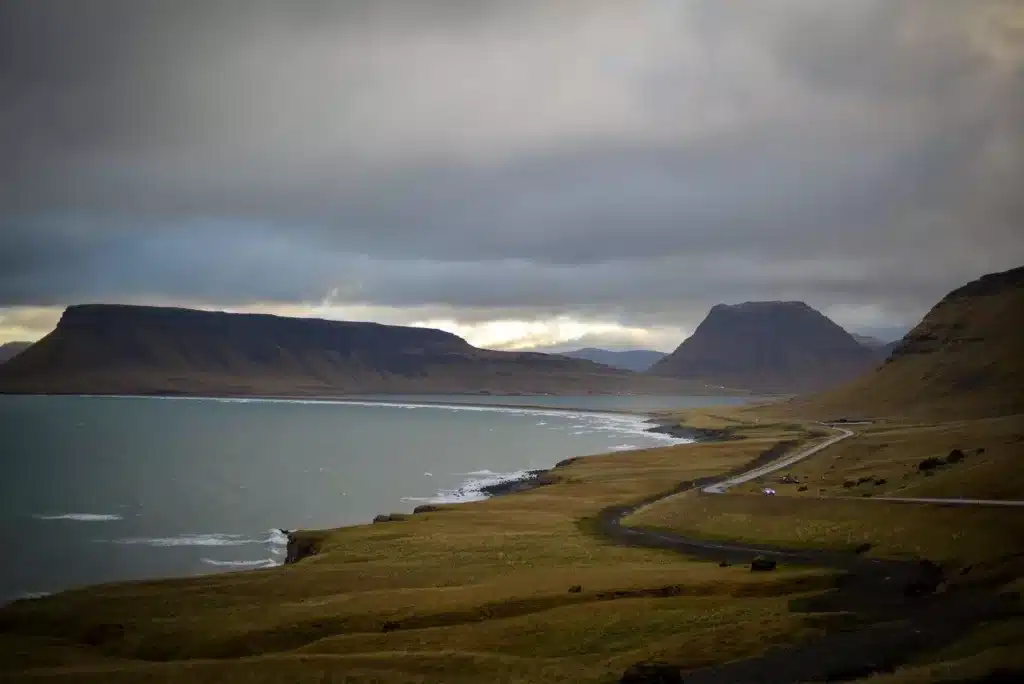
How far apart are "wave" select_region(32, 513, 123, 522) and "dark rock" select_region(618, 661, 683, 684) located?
8555 cm

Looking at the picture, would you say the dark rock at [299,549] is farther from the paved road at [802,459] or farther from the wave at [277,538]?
the paved road at [802,459]

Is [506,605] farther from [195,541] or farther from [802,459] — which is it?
[802,459]

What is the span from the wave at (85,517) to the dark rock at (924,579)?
297 ft

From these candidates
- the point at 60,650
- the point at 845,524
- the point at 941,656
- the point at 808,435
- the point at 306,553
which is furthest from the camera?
the point at 808,435

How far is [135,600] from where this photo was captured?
5406cm

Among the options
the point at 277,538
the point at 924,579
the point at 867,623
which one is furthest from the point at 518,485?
the point at 867,623

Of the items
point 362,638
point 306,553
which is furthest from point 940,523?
point 306,553

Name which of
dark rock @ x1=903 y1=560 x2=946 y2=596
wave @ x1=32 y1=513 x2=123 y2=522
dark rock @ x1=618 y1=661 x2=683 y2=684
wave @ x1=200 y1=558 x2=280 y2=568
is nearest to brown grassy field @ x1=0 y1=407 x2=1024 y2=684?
dark rock @ x1=903 y1=560 x2=946 y2=596

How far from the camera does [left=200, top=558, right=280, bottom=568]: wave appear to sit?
7269 centimetres

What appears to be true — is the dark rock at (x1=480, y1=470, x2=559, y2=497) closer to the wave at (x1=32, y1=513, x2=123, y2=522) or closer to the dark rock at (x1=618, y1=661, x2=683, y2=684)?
the wave at (x1=32, y1=513, x2=123, y2=522)

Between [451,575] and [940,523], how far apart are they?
1360 inches

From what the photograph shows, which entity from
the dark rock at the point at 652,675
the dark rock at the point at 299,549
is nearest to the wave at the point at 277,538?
the dark rock at the point at 299,549

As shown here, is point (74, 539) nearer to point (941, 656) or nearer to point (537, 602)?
point (537, 602)

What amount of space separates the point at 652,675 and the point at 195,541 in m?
67.0
